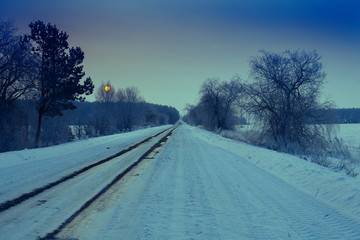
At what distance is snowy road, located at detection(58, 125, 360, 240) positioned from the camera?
350 cm

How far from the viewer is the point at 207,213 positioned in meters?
4.27

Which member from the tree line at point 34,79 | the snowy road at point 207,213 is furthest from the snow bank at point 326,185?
the tree line at point 34,79

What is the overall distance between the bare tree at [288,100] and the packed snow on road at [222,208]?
516 inches

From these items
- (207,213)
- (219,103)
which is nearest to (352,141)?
(219,103)

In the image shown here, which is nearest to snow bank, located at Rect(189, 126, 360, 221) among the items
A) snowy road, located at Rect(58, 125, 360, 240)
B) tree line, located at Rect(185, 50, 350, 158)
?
snowy road, located at Rect(58, 125, 360, 240)

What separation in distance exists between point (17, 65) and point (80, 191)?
16.1 metres

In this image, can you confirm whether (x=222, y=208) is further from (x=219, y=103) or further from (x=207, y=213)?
(x=219, y=103)

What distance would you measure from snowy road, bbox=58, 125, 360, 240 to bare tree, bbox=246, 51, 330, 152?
14.1 meters

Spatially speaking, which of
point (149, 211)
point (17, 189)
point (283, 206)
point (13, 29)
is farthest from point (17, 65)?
point (283, 206)

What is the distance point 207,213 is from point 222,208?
45cm

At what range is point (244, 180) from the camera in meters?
6.93

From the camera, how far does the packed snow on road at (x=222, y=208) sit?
139 inches

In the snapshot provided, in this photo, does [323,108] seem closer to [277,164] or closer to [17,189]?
[277,164]

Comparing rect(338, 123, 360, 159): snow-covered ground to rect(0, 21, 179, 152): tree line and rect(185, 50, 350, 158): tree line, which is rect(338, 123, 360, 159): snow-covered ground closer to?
rect(185, 50, 350, 158): tree line
